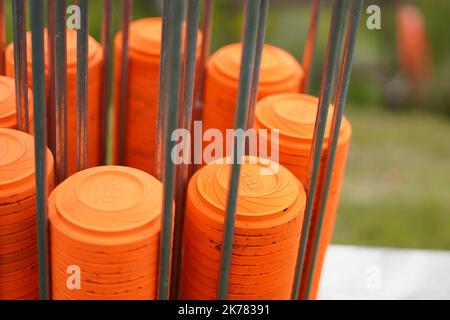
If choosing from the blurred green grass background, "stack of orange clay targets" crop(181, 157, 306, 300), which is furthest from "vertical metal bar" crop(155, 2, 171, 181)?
the blurred green grass background

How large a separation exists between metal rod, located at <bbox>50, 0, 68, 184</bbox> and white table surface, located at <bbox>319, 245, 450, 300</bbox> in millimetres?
1212

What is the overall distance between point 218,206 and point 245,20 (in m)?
0.48

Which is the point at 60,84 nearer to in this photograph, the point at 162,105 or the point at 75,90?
the point at 162,105

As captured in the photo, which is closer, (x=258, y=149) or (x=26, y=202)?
(x=26, y=202)

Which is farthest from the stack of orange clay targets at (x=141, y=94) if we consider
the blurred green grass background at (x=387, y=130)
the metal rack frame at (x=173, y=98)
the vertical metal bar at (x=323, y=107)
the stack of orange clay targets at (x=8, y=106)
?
the blurred green grass background at (x=387, y=130)

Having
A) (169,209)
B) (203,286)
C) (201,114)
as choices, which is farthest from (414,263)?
A: (169,209)

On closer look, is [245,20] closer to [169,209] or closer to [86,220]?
[169,209]

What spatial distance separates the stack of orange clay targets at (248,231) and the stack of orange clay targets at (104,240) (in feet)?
0.49

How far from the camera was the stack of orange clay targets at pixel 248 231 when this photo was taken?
1.61 metres

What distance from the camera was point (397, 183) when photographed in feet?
14.1

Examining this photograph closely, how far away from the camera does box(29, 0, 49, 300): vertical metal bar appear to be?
1325mm

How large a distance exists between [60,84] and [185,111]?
1.01 feet

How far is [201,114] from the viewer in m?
2.46

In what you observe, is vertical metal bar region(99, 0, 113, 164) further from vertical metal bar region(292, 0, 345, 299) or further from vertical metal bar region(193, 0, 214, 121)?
vertical metal bar region(292, 0, 345, 299)
